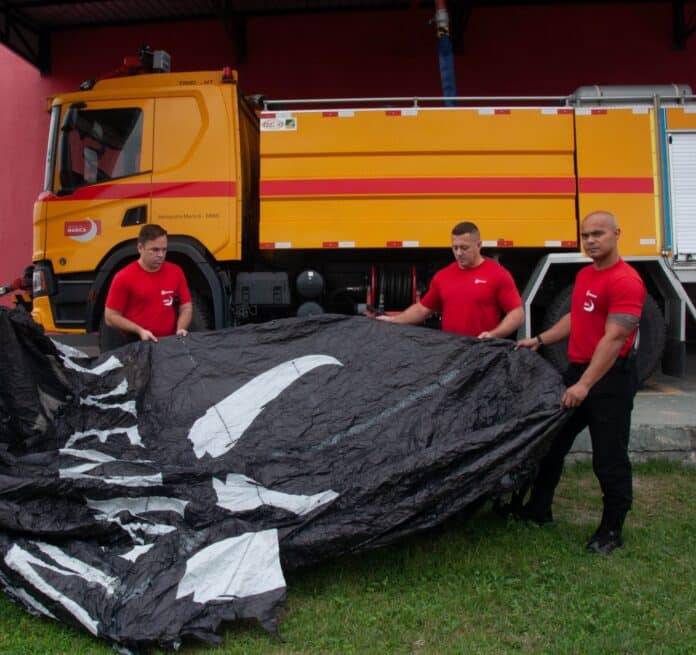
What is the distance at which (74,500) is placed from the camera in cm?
294

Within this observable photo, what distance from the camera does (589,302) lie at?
3.41m

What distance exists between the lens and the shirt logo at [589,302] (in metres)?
3.40

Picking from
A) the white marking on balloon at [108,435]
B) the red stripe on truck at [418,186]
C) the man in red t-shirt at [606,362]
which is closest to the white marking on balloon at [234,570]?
the white marking on balloon at [108,435]

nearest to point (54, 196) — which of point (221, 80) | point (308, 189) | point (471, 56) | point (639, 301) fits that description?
point (221, 80)

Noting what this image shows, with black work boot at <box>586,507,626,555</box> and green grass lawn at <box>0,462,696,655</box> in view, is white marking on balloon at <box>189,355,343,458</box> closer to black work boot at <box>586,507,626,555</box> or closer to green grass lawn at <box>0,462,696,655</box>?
green grass lawn at <box>0,462,696,655</box>

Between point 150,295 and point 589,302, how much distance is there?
290 cm

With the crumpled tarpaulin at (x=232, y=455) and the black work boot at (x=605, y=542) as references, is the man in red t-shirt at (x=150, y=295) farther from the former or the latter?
the black work boot at (x=605, y=542)

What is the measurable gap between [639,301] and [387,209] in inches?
144

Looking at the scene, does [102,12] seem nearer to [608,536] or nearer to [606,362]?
[606,362]

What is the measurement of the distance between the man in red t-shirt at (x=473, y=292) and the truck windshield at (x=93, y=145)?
3.97 meters

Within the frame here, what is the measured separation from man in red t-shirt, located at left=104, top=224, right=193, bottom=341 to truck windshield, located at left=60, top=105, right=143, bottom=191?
2.43 meters

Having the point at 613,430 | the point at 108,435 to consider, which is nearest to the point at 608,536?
the point at 613,430

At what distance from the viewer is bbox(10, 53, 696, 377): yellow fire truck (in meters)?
6.46

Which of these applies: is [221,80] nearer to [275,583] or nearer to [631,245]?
[631,245]
